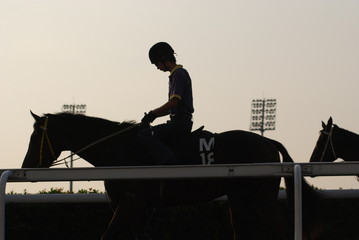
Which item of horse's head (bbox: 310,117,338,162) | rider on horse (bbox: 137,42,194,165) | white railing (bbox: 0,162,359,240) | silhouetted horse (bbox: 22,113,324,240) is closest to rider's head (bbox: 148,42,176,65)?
rider on horse (bbox: 137,42,194,165)

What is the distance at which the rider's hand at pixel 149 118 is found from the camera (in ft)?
23.5

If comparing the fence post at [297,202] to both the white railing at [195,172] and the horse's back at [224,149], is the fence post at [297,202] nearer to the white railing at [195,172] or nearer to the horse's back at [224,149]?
Answer: the white railing at [195,172]

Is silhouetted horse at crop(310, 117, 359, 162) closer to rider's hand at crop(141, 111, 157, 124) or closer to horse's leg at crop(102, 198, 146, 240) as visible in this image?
rider's hand at crop(141, 111, 157, 124)

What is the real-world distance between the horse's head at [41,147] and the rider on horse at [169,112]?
749 mm

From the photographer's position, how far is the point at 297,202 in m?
4.95

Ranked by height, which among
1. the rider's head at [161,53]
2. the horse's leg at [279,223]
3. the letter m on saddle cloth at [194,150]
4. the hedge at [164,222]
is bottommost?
the hedge at [164,222]

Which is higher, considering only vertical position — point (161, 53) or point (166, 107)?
point (161, 53)

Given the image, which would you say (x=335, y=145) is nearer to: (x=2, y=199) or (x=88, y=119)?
(x=88, y=119)

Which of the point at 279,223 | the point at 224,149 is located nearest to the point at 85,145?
the point at 224,149

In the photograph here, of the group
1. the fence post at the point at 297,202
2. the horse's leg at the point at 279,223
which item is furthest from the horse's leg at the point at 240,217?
the fence post at the point at 297,202

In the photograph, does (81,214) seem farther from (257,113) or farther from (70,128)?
(257,113)

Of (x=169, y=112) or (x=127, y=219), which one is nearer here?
(x=127, y=219)

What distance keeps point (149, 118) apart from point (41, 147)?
36.9 inches

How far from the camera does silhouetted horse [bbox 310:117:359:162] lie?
34.7ft
